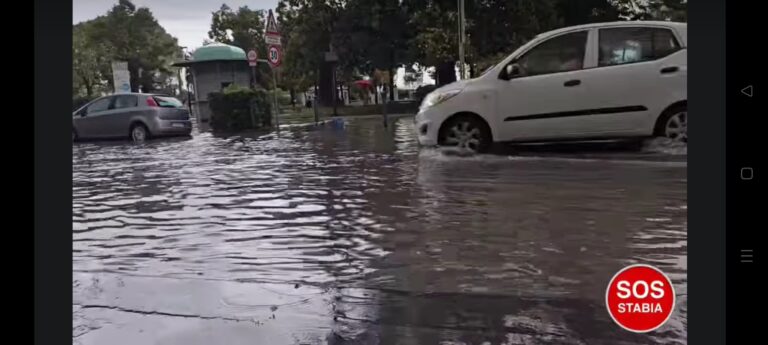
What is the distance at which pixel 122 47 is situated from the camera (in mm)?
1507

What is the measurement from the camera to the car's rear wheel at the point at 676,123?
969mm

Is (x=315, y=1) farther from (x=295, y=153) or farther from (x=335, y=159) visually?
(x=335, y=159)

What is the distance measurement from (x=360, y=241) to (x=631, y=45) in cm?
136

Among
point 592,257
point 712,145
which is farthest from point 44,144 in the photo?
point 592,257

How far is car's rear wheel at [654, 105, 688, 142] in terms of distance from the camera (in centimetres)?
97

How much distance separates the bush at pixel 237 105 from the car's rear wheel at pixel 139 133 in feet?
1.85

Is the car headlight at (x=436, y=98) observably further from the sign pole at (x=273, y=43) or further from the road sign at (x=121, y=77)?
the road sign at (x=121, y=77)

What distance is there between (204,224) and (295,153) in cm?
148

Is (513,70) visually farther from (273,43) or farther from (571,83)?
(273,43)
